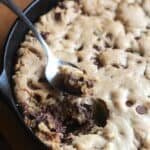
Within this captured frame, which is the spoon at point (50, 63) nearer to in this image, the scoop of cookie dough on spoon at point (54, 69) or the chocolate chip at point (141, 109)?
the scoop of cookie dough on spoon at point (54, 69)

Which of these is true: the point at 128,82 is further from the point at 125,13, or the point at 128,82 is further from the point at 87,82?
the point at 125,13

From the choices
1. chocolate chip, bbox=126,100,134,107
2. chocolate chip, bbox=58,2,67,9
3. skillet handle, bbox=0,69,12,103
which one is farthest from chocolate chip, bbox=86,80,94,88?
chocolate chip, bbox=58,2,67,9

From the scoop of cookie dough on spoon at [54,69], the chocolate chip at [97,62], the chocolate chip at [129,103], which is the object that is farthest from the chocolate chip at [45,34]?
the chocolate chip at [129,103]

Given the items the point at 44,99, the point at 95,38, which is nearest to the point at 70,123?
the point at 44,99

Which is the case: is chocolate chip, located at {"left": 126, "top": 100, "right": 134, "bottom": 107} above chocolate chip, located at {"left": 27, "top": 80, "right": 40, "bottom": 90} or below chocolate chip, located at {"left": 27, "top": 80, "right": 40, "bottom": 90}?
below

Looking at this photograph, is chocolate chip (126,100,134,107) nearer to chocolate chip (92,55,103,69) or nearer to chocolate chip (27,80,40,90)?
chocolate chip (92,55,103,69)

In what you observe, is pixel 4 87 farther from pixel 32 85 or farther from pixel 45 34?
pixel 45 34

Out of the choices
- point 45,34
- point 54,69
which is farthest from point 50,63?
point 45,34
